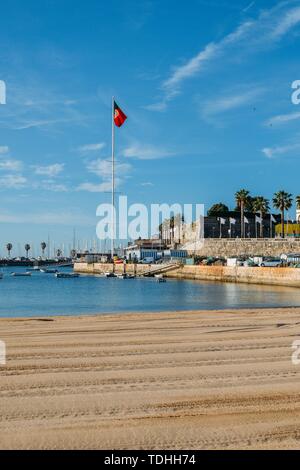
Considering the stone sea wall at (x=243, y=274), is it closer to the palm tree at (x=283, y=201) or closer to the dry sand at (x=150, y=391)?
the palm tree at (x=283, y=201)

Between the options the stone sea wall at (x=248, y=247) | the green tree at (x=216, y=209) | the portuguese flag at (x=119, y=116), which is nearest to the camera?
the portuguese flag at (x=119, y=116)

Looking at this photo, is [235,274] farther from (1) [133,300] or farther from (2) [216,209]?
(2) [216,209]

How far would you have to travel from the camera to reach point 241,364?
11898 mm

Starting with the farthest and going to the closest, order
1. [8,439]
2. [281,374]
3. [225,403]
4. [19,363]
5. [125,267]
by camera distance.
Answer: [125,267], [19,363], [281,374], [225,403], [8,439]

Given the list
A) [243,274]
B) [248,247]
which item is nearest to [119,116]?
[243,274]

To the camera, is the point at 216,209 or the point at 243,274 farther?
the point at 216,209

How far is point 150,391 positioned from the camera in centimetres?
954

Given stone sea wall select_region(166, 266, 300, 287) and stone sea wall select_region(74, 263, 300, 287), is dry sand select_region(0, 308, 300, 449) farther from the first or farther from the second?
stone sea wall select_region(74, 263, 300, 287)

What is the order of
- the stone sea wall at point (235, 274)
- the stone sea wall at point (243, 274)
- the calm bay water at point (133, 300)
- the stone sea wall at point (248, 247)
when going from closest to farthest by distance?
the calm bay water at point (133, 300) → the stone sea wall at point (243, 274) → the stone sea wall at point (235, 274) → the stone sea wall at point (248, 247)

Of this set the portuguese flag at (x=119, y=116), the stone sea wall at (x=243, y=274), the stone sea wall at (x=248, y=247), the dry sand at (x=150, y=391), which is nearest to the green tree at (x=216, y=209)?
the stone sea wall at (x=248, y=247)

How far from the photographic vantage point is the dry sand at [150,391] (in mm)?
7320
